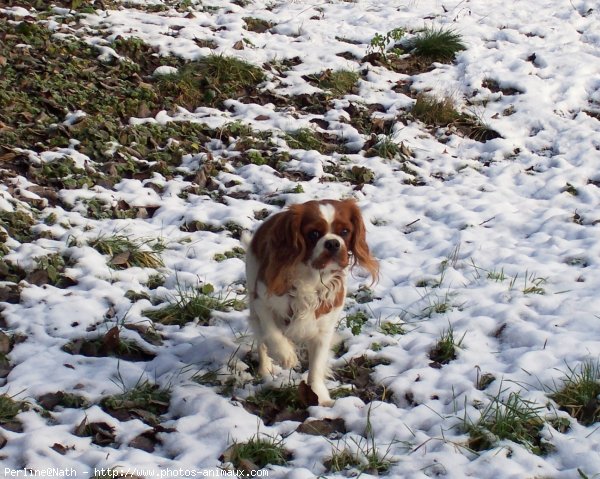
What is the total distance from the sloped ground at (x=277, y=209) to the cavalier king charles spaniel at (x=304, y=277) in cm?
21

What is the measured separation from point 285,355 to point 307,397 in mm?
262

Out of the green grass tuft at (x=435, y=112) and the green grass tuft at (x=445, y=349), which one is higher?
the green grass tuft at (x=435, y=112)

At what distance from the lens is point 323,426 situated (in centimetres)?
368

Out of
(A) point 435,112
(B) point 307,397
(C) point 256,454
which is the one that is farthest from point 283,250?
(A) point 435,112

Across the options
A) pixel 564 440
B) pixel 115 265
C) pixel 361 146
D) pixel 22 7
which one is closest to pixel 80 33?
pixel 22 7

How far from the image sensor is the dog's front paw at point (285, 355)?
3.98m

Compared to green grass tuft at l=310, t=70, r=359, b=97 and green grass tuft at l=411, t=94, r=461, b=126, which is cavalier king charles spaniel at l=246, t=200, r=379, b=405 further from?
green grass tuft at l=310, t=70, r=359, b=97

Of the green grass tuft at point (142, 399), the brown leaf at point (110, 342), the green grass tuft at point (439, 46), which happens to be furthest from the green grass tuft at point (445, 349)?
the green grass tuft at point (439, 46)

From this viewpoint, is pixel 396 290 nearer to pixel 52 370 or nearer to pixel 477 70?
pixel 52 370

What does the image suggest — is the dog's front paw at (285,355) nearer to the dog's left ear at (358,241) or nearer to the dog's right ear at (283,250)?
the dog's right ear at (283,250)

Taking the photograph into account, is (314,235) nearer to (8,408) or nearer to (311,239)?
(311,239)

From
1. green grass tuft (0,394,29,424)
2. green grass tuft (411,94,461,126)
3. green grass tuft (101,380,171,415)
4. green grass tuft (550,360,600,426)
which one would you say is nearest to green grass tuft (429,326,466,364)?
green grass tuft (550,360,600,426)

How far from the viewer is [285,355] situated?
4.00m

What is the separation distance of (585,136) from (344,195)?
2644 mm
